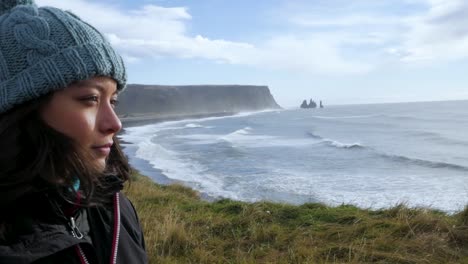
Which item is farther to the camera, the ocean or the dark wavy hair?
the ocean

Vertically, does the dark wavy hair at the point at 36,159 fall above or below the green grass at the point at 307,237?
above

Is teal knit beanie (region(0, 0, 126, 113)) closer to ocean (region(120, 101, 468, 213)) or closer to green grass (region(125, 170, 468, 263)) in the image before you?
green grass (region(125, 170, 468, 263))

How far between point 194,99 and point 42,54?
134116 mm

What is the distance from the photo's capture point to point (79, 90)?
1321mm

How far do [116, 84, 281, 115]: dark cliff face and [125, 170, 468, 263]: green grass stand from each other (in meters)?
99.3

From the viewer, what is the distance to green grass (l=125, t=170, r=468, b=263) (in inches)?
173

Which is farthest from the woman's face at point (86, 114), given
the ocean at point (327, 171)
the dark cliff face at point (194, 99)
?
the dark cliff face at point (194, 99)

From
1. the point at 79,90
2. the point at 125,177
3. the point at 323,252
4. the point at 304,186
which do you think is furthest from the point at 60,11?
the point at 304,186

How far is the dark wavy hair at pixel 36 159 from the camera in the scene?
1209 millimetres

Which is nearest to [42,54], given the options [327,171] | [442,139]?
[327,171]

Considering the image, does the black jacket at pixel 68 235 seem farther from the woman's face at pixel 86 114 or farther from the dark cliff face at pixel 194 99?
the dark cliff face at pixel 194 99

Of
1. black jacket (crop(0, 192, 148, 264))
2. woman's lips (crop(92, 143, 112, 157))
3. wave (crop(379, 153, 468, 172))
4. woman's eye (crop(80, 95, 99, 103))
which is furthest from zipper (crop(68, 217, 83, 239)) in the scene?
wave (crop(379, 153, 468, 172))

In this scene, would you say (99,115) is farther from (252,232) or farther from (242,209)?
(242,209)

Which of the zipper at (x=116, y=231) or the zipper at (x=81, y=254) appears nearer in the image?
the zipper at (x=81, y=254)
